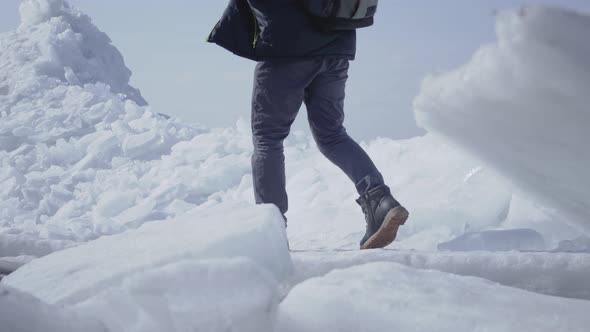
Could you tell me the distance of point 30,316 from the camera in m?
0.53

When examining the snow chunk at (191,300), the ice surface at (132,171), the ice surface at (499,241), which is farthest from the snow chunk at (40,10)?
the snow chunk at (191,300)

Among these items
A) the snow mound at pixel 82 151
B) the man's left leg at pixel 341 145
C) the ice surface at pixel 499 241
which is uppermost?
the man's left leg at pixel 341 145

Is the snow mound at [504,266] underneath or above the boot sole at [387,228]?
above

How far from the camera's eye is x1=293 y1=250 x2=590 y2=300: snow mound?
97 centimetres

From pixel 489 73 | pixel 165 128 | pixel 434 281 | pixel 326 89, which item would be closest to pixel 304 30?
pixel 326 89

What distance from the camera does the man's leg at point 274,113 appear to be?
65.2 inches

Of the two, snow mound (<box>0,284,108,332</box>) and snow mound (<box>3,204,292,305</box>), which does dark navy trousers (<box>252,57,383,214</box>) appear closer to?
snow mound (<box>3,204,292,305</box>)

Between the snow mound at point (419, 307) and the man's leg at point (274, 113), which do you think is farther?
the man's leg at point (274, 113)

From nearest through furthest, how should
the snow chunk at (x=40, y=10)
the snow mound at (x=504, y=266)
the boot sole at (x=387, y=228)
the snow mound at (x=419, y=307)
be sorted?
the snow mound at (x=419, y=307), the snow mound at (x=504, y=266), the boot sole at (x=387, y=228), the snow chunk at (x=40, y=10)

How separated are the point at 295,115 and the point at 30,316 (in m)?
1.28

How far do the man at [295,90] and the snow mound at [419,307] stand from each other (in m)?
0.75

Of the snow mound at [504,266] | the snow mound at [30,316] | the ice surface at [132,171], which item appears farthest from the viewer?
the ice surface at [132,171]

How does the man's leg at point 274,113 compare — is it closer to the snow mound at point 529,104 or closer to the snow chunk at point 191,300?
the snow mound at point 529,104

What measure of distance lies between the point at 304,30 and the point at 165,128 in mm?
7530
